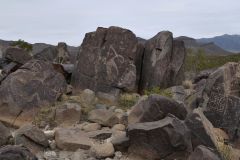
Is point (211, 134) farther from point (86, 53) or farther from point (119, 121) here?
point (86, 53)

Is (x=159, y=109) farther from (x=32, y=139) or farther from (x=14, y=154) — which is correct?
(x=14, y=154)

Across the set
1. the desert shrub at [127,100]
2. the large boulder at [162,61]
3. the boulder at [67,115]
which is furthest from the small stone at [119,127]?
the large boulder at [162,61]

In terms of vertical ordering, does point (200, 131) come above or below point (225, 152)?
above

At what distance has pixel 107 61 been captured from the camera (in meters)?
17.5

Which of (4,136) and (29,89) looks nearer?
(4,136)

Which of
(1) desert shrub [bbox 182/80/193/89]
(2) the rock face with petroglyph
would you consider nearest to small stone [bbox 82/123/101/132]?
(2) the rock face with petroglyph

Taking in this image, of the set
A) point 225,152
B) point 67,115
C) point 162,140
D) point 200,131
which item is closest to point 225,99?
point 200,131

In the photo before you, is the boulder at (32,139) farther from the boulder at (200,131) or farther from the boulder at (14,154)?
the boulder at (200,131)

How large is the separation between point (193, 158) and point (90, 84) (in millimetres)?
9096

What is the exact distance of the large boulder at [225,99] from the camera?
480 inches

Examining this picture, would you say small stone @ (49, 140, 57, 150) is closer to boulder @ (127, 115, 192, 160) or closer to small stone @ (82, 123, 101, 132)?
small stone @ (82, 123, 101, 132)

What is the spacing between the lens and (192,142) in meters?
10.3

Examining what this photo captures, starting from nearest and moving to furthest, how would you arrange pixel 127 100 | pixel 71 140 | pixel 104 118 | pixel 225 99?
1. pixel 71 140
2. pixel 225 99
3. pixel 104 118
4. pixel 127 100

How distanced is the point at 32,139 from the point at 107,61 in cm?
733
